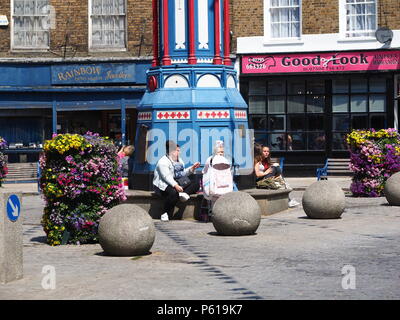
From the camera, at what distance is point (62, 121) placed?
33.3m

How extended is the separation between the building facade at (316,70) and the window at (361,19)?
3 cm

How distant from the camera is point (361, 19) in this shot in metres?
32.2

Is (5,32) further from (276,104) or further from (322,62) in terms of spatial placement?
(322,62)

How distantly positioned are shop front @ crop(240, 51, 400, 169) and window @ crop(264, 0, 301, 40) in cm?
84

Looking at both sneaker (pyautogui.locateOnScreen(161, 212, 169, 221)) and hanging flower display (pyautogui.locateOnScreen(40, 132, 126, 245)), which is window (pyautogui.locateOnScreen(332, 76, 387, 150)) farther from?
hanging flower display (pyautogui.locateOnScreen(40, 132, 126, 245))

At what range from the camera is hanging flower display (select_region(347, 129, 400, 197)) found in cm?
2284

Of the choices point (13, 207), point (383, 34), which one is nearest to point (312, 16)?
point (383, 34)

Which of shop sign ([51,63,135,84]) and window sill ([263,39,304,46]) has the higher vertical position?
window sill ([263,39,304,46])

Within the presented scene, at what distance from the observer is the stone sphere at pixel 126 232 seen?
12.9m

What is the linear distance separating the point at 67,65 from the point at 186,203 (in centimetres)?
1535

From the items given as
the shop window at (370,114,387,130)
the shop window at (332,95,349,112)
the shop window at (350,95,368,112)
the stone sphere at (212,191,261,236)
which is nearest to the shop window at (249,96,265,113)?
the shop window at (332,95,349,112)
